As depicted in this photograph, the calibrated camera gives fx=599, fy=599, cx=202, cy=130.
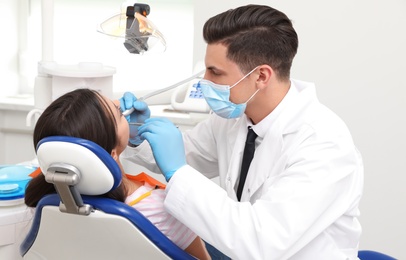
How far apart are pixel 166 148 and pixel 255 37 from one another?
418 millimetres

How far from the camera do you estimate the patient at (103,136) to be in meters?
1.41

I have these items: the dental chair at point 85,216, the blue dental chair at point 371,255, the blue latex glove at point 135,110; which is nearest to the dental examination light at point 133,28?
the blue latex glove at point 135,110

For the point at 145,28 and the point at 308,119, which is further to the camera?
the point at 145,28

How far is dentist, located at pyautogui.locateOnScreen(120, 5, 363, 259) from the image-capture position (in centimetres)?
144

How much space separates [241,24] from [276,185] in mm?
478

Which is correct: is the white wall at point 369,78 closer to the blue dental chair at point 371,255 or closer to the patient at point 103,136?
the blue dental chair at point 371,255

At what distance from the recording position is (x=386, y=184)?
264cm

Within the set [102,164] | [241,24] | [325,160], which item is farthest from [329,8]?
[102,164]

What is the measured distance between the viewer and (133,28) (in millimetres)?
1722

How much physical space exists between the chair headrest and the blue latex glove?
0.54m

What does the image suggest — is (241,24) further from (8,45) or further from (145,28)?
(8,45)

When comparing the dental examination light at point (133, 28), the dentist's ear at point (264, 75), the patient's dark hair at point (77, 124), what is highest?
the dental examination light at point (133, 28)

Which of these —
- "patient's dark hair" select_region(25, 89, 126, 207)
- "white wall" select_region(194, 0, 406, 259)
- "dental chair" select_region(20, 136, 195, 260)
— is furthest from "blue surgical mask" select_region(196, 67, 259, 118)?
"white wall" select_region(194, 0, 406, 259)

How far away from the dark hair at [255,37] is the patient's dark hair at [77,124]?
1.36 ft
